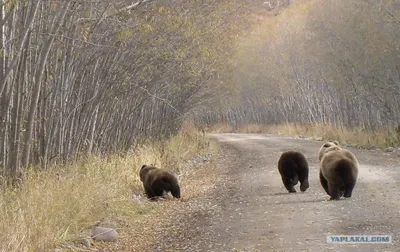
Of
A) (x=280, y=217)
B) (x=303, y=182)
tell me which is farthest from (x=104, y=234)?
(x=303, y=182)

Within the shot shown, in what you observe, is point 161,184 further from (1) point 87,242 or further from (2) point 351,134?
(2) point 351,134

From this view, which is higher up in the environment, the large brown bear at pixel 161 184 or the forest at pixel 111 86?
the forest at pixel 111 86

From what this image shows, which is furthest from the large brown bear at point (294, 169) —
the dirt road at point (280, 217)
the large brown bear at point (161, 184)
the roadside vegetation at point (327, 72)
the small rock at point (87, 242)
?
the roadside vegetation at point (327, 72)

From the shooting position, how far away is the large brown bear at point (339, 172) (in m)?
10.1

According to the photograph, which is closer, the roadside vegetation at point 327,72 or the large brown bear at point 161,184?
the large brown bear at point 161,184

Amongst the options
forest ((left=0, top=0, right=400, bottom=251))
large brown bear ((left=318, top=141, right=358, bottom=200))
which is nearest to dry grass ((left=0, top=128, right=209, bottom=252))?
forest ((left=0, top=0, right=400, bottom=251))

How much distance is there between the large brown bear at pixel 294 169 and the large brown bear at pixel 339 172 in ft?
3.38

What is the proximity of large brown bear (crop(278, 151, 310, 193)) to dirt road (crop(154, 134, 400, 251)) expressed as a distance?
0.22 m

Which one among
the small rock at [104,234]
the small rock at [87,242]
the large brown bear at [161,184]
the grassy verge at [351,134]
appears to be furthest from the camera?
the grassy verge at [351,134]

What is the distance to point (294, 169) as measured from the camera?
38.7 feet

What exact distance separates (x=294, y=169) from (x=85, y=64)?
4.22 meters

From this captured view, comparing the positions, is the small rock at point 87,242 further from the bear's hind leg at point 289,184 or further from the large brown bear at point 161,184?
the bear's hind leg at point 289,184

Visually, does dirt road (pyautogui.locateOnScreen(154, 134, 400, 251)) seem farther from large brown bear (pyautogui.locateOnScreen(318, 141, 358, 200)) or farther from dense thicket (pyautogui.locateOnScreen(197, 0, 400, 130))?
dense thicket (pyautogui.locateOnScreen(197, 0, 400, 130))

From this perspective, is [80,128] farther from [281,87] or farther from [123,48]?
[281,87]
